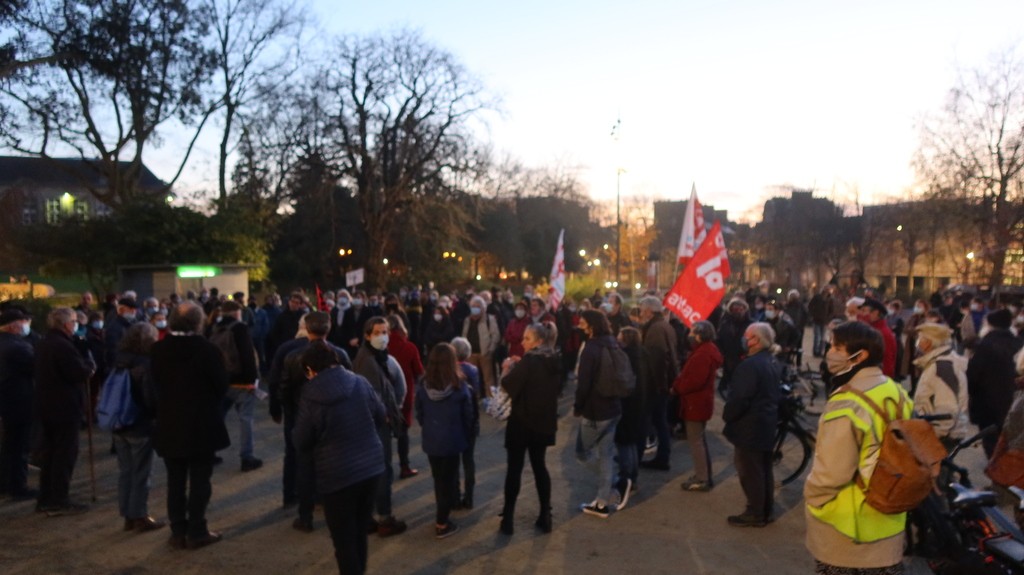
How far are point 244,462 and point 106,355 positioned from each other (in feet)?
10.4

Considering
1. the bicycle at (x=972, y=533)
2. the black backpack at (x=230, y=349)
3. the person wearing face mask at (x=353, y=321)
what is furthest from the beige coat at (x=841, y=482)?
the person wearing face mask at (x=353, y=321)

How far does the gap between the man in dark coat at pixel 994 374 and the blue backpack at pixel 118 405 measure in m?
7.25

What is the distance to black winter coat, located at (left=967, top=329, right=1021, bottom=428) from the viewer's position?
22.8 ft

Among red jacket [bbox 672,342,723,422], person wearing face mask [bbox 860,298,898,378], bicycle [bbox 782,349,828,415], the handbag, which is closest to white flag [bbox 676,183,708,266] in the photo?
bicycle [bbox 782,349,828,415]

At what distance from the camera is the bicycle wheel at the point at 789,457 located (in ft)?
24.8

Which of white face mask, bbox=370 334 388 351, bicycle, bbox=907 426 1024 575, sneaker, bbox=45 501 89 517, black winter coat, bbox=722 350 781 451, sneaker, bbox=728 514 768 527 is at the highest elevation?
white face mask, bbox=370 334 388 351

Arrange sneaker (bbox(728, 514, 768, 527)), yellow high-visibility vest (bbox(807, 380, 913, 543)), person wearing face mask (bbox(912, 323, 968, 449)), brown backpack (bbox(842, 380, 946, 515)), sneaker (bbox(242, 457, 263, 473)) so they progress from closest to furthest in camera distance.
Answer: brown backpack (bbox(842, 380, 946, 515)) → yellow high-visibility vest (bbox(807, 380, 913, 543)) → person wearing face mask (bbox(912, 323, 968, 449)) → sneaker (bbox(728, 514, 768, 527)) → sneaker (bbox(242, 457, 263, 473))

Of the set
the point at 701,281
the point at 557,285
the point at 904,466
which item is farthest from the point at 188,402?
the point at 557,285

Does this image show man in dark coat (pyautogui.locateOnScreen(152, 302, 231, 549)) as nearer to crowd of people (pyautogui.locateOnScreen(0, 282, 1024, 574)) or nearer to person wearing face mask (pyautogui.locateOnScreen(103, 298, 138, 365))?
crowd of people (pyautogui.locateOnScreen(0, 282, 1024, 574))

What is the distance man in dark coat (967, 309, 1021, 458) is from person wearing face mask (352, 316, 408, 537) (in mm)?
5256

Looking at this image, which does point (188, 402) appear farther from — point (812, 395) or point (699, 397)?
point (812, 395)

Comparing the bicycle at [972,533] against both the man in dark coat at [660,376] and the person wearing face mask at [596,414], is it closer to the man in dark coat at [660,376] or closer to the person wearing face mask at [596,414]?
the person wearing face mask at [596,414]

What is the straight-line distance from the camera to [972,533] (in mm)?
4066

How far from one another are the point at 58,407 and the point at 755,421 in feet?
18.7
